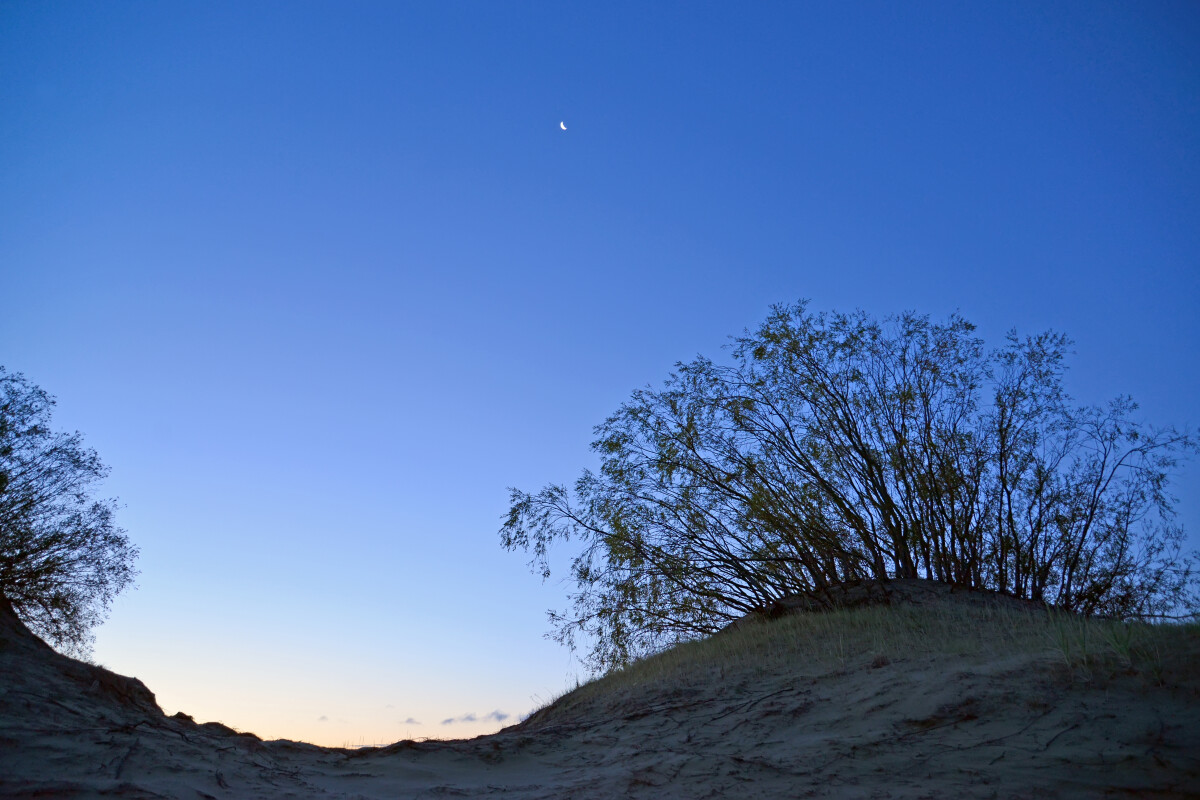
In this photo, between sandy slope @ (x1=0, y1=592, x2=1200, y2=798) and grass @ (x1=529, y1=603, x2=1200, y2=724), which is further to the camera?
grass @ (x1=529, y1=603, x2=1200, y2=724)

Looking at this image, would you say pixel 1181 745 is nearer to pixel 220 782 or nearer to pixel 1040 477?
pixel 220 782

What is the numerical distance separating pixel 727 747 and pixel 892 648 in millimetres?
2864

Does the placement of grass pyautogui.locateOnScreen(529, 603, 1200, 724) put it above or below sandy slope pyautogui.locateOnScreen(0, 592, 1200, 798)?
above

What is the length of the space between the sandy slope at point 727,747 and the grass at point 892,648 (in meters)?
0.13

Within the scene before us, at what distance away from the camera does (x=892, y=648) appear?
7371mm

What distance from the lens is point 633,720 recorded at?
644 centimetres

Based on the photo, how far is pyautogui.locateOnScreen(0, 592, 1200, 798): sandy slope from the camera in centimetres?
403

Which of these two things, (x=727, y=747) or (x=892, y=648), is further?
(x=892, y=648)

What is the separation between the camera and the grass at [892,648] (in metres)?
5.55

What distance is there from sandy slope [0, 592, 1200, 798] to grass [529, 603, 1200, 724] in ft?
0.42

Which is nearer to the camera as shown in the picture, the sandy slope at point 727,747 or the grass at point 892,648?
the sandy slope at point 727,747

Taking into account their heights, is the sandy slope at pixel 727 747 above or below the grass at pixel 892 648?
below

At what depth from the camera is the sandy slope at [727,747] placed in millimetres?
4031

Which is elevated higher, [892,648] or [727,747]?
[892,648]
